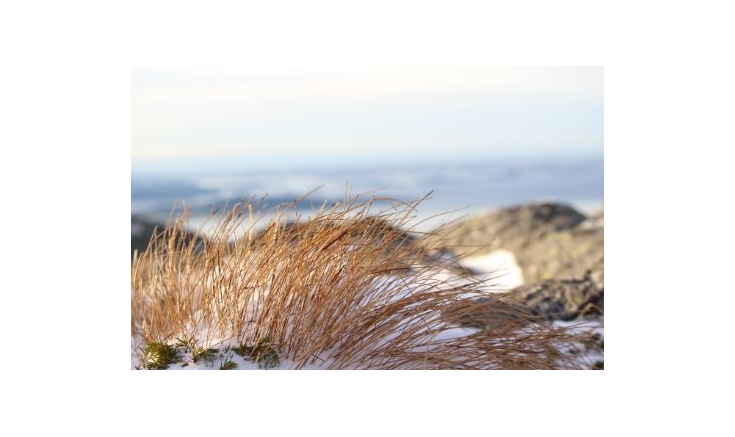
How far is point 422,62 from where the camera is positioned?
3.03 metres

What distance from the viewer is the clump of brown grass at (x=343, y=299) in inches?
101

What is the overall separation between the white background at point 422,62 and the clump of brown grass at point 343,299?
0.20 metres

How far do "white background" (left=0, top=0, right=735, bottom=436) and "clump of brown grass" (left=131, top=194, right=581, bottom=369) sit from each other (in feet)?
0.64

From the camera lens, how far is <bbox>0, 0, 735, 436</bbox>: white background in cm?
274

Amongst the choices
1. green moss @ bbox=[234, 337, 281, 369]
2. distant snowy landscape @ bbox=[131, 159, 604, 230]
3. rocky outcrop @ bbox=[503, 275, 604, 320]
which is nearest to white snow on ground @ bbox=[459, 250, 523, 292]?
rocky outcrop @ bbox=[503, 275, 604, 320]

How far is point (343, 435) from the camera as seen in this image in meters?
2.58

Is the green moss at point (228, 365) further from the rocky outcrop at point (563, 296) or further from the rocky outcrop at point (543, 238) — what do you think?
the rocky outcrop at point (543, 238)

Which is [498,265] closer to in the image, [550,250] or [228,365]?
[550,250]

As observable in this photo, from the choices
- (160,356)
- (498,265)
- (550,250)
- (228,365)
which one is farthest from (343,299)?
(498,265)

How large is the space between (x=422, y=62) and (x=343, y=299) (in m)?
1.13

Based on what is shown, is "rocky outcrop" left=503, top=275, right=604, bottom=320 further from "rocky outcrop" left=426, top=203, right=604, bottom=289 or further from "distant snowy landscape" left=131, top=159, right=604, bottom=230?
"distant snowy landscape" left=131, top=159, right=604, bottom=230

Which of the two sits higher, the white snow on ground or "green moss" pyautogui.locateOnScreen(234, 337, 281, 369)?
the white snow on ground
